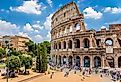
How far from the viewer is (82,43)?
5044 cm

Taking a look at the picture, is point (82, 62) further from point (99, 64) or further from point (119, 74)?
point (119, 74)

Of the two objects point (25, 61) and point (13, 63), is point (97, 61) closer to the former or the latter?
point (25, 61)

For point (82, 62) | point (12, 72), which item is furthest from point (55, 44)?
point (12, 72)

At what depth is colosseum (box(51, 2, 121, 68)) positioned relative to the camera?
1820 inches

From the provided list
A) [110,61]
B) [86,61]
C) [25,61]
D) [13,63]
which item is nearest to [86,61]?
[86,61]

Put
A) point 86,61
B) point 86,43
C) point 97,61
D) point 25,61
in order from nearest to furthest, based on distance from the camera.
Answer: point 25,61 < point 97,61 < point 86,61 < point 86,43

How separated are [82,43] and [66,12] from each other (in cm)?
1137

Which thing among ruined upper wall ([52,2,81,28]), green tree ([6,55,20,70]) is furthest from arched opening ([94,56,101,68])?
green tree ([6,55,20,70])

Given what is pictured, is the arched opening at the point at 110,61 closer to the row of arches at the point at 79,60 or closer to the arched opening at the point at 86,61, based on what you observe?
the row of arches at the point at 79,60

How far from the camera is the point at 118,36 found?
46375 mm

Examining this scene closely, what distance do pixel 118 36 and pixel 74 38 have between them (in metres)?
10.6

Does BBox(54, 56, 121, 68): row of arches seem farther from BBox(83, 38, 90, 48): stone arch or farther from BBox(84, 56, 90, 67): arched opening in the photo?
BBox(83, 38, 90, 48): stone arch

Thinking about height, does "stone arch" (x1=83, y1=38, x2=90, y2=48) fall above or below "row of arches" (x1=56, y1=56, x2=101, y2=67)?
above

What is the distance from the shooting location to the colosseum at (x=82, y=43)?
4622 cm
